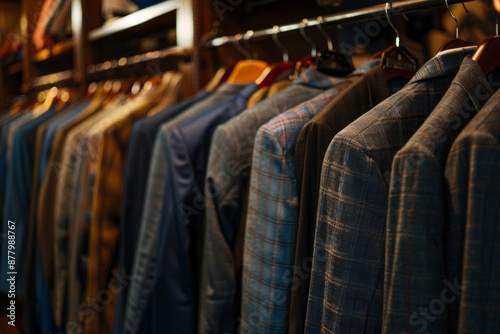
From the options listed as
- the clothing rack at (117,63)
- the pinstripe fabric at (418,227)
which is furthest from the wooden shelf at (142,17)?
the pinstripe fabric at (418,227)

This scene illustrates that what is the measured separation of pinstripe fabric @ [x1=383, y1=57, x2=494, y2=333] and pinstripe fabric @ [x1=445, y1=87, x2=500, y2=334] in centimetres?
3

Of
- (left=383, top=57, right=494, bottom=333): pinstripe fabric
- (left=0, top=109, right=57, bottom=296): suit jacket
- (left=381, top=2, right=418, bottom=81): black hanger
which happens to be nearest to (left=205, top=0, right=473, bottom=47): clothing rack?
(left=381, top=2, right=418, bottom=81): black hanger

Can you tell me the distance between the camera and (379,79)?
0.80 m

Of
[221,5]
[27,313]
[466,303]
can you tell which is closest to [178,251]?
[466,303]

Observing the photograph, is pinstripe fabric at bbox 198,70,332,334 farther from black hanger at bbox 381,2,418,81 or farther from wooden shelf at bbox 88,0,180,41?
wooden shelf at bbox 88,0,180,41

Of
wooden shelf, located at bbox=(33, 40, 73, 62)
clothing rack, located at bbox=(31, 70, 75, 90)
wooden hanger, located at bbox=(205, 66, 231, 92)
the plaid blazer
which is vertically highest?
wooden shelf, located at bbox=(33, 40, 73, 62)

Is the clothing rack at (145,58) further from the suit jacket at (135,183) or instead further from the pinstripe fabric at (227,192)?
the pinstripe fabric at (227,192)

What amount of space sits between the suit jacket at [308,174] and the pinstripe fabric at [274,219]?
0.08 ft

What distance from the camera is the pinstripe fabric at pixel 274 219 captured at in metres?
0.77

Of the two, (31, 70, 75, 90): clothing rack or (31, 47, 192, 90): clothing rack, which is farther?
(31, 70, 75, 90): clothing rack

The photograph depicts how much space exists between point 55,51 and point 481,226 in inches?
85.7

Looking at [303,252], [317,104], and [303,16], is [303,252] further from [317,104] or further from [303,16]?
[303,16]

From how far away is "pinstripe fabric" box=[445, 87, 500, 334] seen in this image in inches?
19.2

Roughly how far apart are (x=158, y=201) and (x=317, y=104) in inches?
16.9
